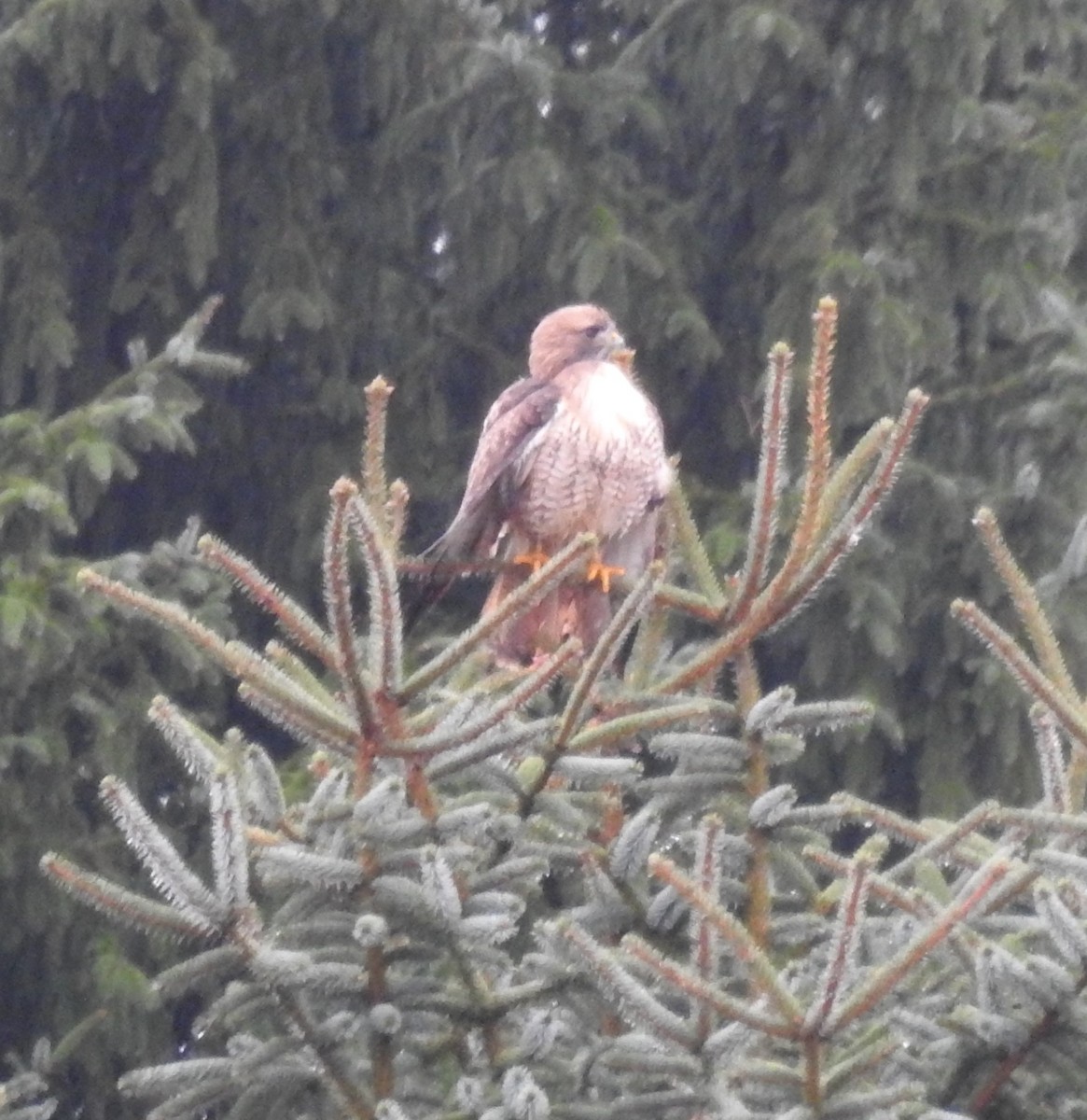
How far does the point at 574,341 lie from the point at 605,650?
2.79 m

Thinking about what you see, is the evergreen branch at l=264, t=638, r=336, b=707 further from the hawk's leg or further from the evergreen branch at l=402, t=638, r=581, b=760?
the hawk's leg

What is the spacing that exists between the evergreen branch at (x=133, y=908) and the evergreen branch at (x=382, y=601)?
29cm

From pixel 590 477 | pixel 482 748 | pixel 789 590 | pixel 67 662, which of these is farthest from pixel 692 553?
pixel 67 662

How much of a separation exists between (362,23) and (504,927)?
450 centimetres

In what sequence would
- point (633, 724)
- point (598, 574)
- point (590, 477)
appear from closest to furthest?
point (633, 724)
point (598, 574)
point (590, 477)

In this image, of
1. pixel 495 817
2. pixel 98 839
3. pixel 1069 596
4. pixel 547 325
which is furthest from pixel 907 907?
pixel 98 839

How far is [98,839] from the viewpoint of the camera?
582 centimetres

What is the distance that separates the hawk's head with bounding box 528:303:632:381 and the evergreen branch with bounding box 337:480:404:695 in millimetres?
2810

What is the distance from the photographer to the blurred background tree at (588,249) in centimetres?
618

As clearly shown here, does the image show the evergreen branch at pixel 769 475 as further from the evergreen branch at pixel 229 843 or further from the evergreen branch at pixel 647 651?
the evergreen branch at pixel 229 843

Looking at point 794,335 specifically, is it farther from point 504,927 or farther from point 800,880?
point 504,927

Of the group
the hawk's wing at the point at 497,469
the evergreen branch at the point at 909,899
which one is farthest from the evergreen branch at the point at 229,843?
the hawk's wing at the point at 497,469

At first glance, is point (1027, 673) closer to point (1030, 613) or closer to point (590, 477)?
point (1030, 613)

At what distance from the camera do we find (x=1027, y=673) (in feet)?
7.95
